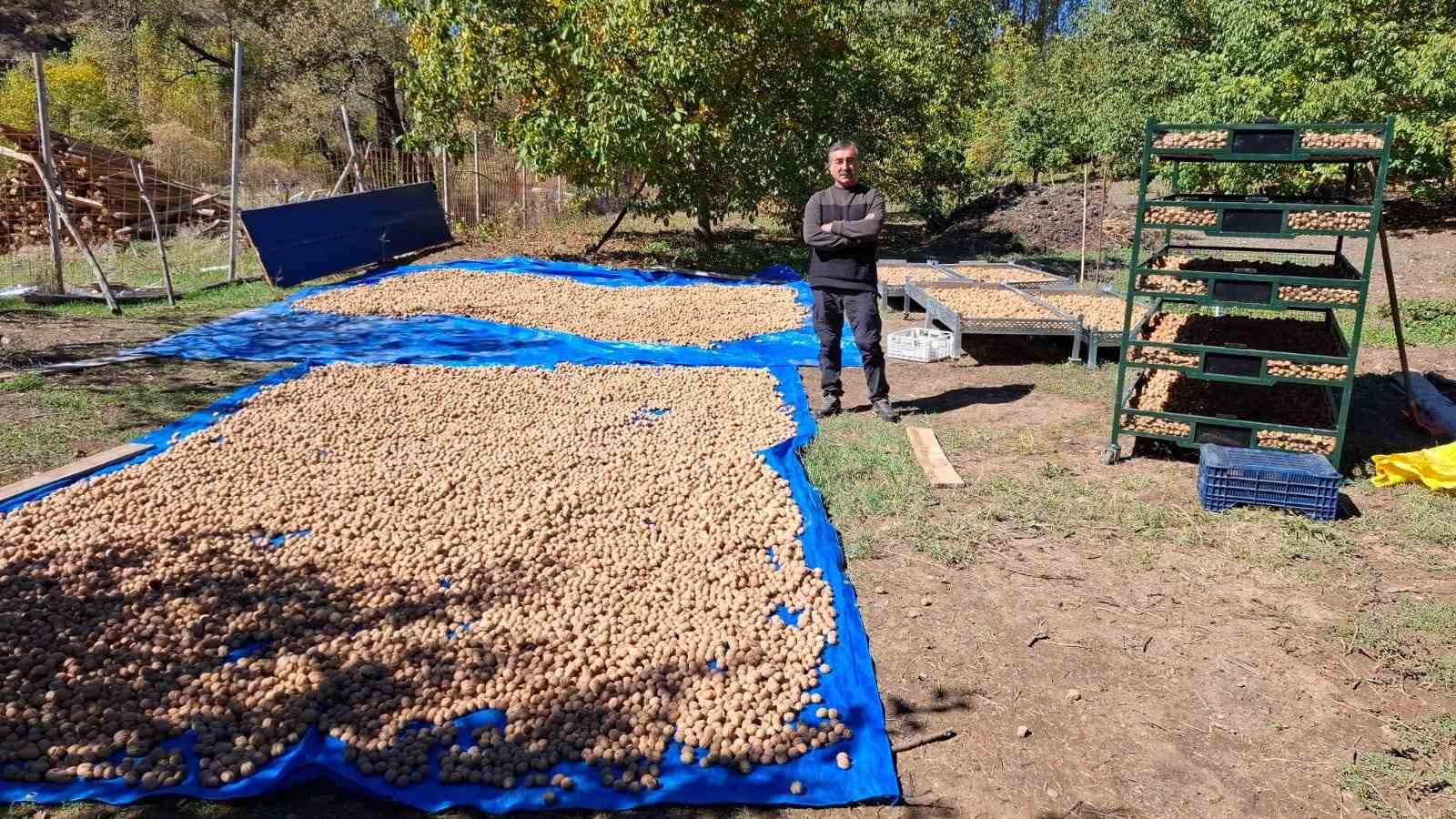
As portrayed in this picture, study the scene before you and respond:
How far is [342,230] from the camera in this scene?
11.3m

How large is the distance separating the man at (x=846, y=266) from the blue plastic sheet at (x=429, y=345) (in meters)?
1.38

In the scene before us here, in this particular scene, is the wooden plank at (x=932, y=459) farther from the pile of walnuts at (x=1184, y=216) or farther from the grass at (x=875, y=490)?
the pile of walnuts at (x=1184, y=216)

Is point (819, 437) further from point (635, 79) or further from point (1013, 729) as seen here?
point (635, 79)

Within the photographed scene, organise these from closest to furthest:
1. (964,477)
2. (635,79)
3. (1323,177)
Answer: (964,477)
(635,79)
(1323,177)

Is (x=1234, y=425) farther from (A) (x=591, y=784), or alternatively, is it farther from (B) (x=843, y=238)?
(A) (x=591, y=784)

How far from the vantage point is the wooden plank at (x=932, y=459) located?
188 inches

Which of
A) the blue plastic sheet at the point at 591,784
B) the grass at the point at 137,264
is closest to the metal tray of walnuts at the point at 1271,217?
the blue plastic sheet at the point at 591,784

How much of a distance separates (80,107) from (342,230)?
11.6 m

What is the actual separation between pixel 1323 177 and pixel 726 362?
1016 cm

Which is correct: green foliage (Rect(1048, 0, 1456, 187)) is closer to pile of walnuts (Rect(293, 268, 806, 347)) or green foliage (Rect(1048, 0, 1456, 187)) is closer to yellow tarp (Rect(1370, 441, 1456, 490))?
pile of walnuts (Rect(293, 268, 806, 347))

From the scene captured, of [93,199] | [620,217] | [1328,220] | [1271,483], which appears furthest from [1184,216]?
[93,199]

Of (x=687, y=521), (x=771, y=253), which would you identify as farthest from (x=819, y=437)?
(x=771, y=253)

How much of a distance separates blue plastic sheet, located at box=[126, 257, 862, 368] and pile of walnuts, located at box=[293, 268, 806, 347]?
0.20m

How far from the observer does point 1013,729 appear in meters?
2.83
